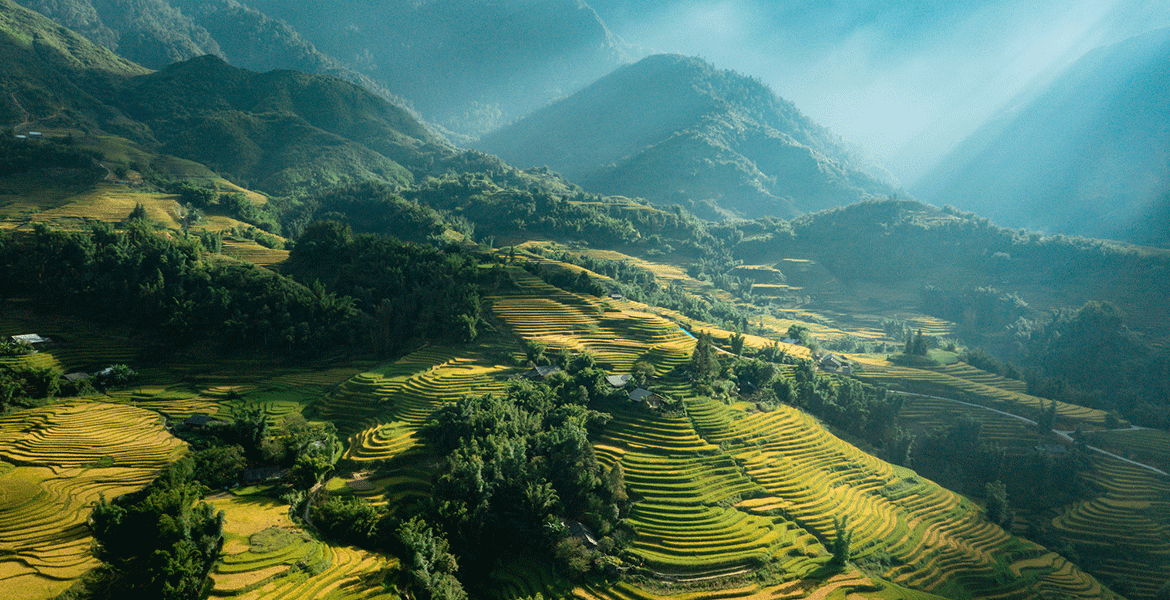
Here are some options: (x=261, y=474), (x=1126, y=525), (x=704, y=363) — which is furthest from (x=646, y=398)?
(x=1126, y=525)

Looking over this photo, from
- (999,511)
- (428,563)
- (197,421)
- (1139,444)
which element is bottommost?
(428,563)

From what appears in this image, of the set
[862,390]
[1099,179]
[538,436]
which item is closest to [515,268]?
[538,436]

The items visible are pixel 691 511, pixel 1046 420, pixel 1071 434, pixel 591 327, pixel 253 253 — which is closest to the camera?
pixel 691 511

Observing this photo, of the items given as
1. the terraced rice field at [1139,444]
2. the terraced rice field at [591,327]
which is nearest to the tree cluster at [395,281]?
the terraced rice field at [591,327]

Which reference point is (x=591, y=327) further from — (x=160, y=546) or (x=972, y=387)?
(x=972, y=387)

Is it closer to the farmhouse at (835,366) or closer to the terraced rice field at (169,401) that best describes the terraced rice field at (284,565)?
the terraced rice field at (169,401)

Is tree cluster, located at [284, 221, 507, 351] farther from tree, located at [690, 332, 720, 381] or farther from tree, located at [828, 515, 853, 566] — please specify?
tree, located at [828, 515, 853, 566]
